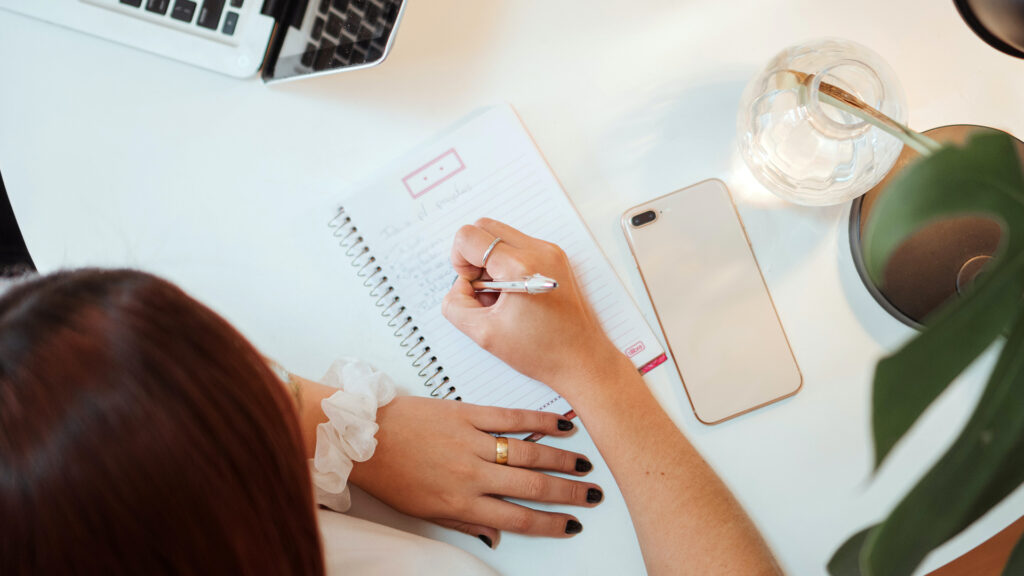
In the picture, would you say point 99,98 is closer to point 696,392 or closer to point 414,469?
point 414,469

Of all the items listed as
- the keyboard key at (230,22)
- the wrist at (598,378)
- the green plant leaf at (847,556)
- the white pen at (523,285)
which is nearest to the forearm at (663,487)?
the wrist at (598,378)

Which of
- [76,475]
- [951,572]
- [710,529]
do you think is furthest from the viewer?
[951,572]

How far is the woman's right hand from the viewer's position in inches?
24.0

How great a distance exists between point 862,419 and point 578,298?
11.3 inches

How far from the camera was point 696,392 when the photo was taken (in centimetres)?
63

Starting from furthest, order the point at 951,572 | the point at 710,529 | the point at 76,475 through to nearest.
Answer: the point at 951,572
the point at 710,529
the point at 76,475

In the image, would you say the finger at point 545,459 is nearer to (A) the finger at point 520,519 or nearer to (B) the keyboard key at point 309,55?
(A) the finger at point 520,519

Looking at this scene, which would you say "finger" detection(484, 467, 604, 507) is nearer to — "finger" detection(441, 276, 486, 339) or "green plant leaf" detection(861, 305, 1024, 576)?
"finger" detection(441, 276, 486, 339)

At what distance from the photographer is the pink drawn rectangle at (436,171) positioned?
0.66 meters

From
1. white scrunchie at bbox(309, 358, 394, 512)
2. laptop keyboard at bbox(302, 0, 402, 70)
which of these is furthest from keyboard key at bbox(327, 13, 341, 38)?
white scrunchie at bbox(309, 358, 394, 512)

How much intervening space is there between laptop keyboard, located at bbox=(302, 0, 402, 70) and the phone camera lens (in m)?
0.29

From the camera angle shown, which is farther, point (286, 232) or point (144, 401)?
point (286, 232)

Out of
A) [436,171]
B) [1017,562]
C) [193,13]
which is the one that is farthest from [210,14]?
[1017,562]

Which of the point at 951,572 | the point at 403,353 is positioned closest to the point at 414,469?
the point at 403,353
